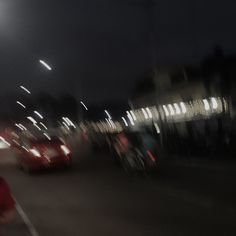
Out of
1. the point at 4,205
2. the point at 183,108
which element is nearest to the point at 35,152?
the point at 4,205

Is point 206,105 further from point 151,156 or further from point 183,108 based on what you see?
point 151,156

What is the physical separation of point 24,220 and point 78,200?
316cm

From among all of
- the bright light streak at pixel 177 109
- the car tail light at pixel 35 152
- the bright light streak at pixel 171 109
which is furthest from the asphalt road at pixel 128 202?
the bright light streak at pixel 171 109

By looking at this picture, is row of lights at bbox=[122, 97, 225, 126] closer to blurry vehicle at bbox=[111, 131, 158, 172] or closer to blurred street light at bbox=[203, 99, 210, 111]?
blurred street light at bbox=[203, 99, 210, 111]

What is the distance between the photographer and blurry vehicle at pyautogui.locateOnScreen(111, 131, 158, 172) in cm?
2197

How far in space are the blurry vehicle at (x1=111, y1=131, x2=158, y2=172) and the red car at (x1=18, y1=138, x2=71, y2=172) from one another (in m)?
2.16

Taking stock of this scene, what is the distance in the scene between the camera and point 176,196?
15.7 meters

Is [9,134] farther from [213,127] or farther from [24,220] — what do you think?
[24,220]

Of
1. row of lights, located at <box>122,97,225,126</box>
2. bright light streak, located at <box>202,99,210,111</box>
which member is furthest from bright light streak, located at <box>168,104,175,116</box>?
bright light streak, located at <box>202,99,210,111</box>

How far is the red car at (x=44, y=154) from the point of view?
77.4 feet

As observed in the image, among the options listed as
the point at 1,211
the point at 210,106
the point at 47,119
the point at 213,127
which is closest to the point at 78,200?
the point at 1,211

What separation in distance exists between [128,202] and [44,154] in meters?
9.53

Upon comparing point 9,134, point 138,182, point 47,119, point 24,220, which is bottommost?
point 24,220

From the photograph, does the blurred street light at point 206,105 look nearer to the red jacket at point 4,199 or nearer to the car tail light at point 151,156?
the car tail light at point 151,156
